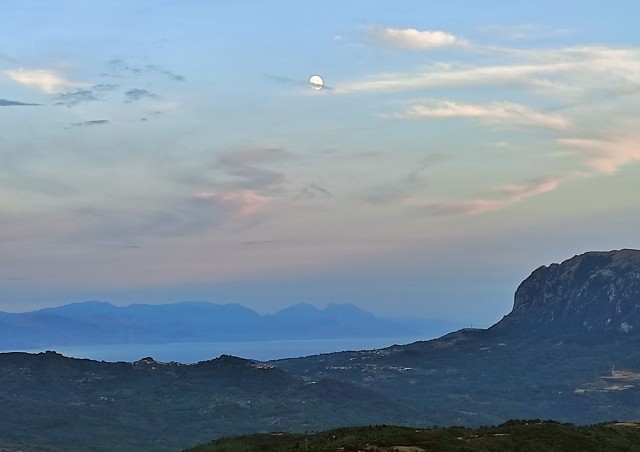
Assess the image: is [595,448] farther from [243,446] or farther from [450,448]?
[243,446]

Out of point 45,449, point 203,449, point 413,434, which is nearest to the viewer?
point 413,434

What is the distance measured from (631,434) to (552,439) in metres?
15.0

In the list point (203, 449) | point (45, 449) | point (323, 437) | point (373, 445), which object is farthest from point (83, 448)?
point (373, 445)

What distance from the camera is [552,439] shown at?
3553 inches

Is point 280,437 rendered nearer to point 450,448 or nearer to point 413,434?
point 413,434

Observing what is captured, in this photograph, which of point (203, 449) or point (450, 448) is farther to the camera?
point (203, 449)

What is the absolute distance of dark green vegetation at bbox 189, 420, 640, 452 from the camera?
266 feet

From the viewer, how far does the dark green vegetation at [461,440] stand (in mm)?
81125

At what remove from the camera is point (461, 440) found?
8481 cm

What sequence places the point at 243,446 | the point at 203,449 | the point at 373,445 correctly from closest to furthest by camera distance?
the point at 373,445, the point at 243,446, the point at 203,449

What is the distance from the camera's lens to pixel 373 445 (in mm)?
79562

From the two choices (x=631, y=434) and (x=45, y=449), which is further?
(x=45, y=449)

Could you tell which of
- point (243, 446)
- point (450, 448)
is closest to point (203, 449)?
point (243, 446)

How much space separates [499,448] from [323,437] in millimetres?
19238
